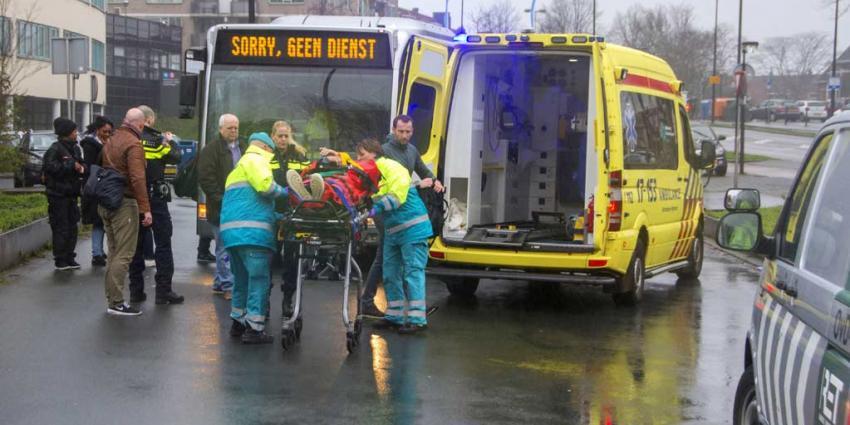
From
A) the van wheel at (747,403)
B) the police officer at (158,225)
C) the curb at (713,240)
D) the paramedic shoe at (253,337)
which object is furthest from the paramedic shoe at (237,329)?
the curb at (713,240)

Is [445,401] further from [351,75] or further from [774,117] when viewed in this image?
[774,117]

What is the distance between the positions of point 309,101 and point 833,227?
9.87 m

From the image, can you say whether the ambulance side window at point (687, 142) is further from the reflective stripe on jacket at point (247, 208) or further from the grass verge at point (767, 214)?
the reflective stripe on jacket at point (247, 208)

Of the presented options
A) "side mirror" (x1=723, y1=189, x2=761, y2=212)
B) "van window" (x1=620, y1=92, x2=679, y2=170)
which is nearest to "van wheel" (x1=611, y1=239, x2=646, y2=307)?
"van window" (x1=620, y1=92, x2=679, y2=170)

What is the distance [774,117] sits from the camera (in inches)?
2985

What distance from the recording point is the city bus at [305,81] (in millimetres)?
13445

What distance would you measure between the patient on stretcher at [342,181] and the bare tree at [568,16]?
58680 mm

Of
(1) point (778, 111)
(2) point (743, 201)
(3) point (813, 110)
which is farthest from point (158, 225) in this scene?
(1) point (778, 111)

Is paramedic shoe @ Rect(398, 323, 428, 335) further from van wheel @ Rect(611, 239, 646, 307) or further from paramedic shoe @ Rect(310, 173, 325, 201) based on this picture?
van wheel @ Rect(611, 239, 646, 307)

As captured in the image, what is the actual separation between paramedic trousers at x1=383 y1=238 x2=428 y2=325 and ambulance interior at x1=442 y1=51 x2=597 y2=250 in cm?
131

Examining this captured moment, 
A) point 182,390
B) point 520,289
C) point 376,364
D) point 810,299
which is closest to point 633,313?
point 520,289

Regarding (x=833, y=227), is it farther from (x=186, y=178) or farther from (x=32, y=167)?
(x=32, y=167)

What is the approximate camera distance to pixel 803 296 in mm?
4289

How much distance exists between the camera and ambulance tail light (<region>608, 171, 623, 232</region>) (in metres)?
10.4
